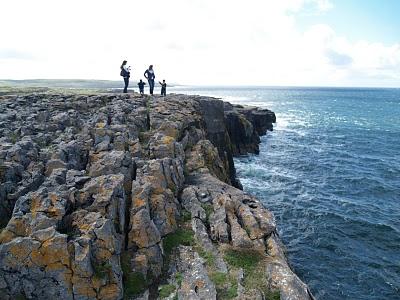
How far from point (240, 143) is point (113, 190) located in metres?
52.7

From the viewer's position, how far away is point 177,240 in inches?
711

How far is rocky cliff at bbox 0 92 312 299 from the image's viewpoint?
14.5m

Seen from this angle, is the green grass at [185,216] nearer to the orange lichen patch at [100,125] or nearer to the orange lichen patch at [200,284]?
the orange lichen patch at [200,284]

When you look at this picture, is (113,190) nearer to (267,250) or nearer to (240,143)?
(267,250)

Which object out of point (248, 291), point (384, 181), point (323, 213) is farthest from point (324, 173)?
point (248, 291)

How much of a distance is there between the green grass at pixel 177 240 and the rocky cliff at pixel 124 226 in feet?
0.16

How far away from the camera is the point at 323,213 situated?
40.3 m

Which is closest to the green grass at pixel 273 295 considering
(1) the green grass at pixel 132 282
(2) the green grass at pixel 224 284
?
(2) the green grass at pixel 224 284

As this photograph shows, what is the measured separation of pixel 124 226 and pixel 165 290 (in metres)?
3.80

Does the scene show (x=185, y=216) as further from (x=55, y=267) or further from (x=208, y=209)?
(x=55, y=267)

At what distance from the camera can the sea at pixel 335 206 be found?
28859 millimetres

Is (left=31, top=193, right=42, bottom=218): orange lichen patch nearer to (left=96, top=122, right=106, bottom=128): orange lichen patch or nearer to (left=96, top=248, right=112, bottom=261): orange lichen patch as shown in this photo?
(left=96, top=248, right=112, bottom=261): orange lichen patch

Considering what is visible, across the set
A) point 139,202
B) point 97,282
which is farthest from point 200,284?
point 139,202

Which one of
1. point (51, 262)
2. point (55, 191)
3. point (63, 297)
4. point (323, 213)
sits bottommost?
point (323, 213)
